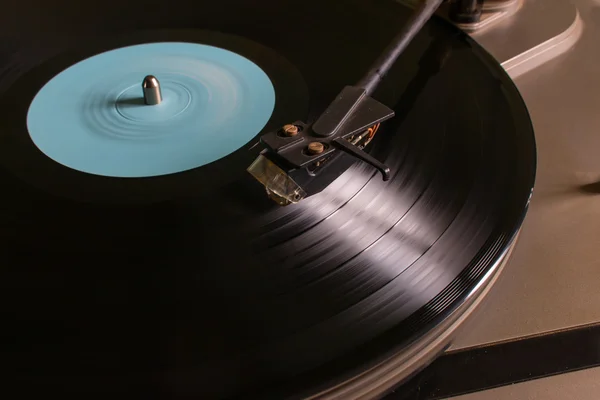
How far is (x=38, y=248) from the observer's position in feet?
2.19

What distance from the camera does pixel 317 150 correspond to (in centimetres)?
65

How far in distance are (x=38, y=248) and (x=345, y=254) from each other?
1.06ft

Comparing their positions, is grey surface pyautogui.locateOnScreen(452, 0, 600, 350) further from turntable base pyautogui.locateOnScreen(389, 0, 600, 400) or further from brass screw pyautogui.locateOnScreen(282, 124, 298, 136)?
brass screw pyautogui.locateOnScreen(282, 124, 298, 136)

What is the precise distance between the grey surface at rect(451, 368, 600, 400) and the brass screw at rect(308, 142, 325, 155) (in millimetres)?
282

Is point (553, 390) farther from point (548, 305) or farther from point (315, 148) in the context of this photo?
point (315, 148)

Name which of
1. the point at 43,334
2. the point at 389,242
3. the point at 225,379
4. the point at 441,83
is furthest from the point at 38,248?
the point at 441,83

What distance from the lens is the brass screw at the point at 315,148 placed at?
2.14 feet

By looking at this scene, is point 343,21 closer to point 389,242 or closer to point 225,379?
point 389,242

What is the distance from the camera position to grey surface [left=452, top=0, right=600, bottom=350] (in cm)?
68

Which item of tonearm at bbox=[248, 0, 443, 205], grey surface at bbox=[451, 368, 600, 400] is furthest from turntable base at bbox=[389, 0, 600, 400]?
tonearm at bbox=[248, 0, 443, 205]

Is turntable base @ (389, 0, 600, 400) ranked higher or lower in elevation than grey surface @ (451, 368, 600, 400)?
higher

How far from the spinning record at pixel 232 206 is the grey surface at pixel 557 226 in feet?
0.17

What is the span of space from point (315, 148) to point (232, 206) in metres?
0.12

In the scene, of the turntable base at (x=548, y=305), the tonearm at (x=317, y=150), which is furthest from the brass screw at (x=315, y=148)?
the turntable base at (x=548, y=305)
